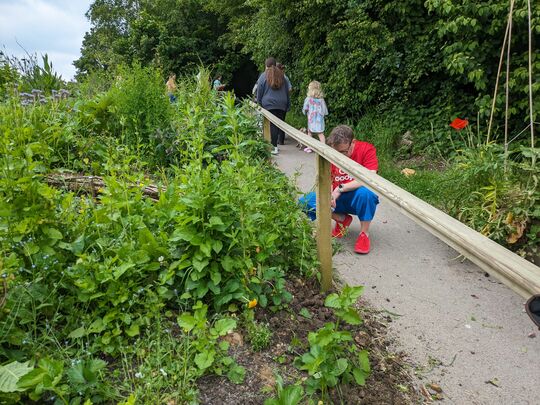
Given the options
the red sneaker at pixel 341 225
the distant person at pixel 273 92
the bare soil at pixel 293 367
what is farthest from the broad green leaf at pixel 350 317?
the distant person at pixel 273 92

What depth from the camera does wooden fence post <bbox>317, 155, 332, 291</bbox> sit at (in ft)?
9.21

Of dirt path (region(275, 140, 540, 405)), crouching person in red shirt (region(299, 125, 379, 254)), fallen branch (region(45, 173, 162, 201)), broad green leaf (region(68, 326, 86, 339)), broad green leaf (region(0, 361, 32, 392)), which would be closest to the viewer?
broad green leaf (region(0, 361, 32, 392))

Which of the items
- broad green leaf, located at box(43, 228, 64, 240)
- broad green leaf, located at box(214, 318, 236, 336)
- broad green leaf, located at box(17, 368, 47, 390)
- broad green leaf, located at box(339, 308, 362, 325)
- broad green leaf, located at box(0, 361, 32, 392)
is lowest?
broad green leaf, located at box(339, 308, 362, 325)

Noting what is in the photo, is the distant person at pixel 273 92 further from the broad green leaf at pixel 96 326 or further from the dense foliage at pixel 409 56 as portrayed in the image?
the broad green leaf at pixel 96 326

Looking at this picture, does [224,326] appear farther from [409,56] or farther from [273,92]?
[409,56]

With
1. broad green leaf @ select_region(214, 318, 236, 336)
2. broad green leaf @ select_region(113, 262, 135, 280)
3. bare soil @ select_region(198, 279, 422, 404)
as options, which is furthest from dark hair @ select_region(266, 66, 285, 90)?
broad green leaf @ select_region(214, 318, 236, 336)

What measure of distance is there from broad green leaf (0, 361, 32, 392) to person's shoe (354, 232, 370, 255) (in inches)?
110

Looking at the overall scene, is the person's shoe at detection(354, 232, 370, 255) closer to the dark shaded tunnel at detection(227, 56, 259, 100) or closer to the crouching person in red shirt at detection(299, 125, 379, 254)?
the crouching person in red shirt at detection(299, 125, 379, 254)

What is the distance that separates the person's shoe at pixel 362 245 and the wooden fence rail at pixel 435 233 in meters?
0.85

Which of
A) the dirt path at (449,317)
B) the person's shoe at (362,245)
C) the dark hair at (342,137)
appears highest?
the dark hair at (342,137)

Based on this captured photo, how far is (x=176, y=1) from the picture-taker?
2181 centimetres

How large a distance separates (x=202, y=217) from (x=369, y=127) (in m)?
7.10

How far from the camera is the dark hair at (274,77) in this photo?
7.28m

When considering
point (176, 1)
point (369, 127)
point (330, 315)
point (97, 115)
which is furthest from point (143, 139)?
point (176, 1)
